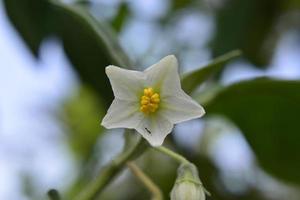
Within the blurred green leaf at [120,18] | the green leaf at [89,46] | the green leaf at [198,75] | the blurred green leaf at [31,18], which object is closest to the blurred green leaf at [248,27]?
the blurred green leaf at [120,18]

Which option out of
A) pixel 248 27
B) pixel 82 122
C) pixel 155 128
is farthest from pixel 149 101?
pixel 82 122

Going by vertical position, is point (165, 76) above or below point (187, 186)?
above

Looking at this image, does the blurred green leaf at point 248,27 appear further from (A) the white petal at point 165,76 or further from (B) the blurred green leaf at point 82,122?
(A) the white petal at point 165,76

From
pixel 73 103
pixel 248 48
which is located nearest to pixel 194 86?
pixel 248 48

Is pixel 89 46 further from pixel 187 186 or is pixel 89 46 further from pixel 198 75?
pixel 187 186

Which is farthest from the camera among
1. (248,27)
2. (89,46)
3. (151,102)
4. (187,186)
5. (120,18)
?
(120,18)

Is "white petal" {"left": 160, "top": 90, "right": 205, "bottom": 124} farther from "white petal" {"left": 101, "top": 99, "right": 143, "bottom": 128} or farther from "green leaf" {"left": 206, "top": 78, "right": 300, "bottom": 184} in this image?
"green leaf" {"left": 206, "top": 78, "right": 300, "bottom": 184}

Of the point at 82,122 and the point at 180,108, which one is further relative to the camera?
the point at 82,122
